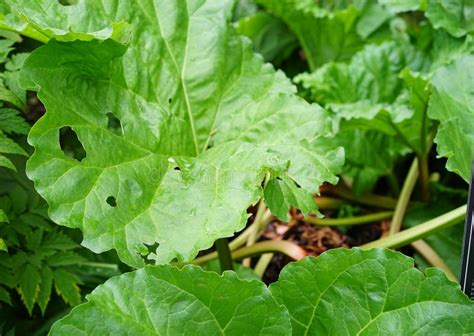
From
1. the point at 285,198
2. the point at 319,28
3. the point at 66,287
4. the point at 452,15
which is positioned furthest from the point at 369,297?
the point at 319,28

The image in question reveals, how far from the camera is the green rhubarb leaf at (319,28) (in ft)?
5.74

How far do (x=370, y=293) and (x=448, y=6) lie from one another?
746 millimetres

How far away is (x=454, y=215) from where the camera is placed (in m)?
1.23

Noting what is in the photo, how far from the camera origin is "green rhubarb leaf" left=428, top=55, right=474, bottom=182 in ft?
3.56

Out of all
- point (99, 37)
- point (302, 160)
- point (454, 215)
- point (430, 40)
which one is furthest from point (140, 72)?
point (430, 40)

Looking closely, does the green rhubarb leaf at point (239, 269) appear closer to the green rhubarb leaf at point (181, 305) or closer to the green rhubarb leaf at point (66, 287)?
the green rhubarb leaf at point (66, 287)

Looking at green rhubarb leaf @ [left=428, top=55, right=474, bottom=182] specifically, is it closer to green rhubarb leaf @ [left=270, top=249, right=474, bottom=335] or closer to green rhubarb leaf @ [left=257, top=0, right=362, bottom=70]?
green rhubarb leaf @ [left=270, top=249, right=474, bottom=335]

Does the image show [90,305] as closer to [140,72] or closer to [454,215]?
[140,72]

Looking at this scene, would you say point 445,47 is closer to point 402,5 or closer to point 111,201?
point 402,5

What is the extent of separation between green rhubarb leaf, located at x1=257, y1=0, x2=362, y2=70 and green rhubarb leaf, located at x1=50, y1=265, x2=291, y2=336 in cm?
97

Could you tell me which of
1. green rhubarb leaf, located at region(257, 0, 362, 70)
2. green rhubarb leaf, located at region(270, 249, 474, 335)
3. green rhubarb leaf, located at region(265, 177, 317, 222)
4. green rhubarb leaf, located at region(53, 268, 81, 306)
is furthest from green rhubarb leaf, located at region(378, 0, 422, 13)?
green rhubarb leaf, located at region(53, 268, 81, 306)

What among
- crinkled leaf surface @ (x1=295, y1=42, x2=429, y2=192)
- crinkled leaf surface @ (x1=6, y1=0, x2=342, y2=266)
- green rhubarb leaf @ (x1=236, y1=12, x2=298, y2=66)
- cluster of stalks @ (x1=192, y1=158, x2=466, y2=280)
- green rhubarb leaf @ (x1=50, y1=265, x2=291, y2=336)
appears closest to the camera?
green rhubarb leaf @ (x1=50, y1=265, x2=291, y2=336)

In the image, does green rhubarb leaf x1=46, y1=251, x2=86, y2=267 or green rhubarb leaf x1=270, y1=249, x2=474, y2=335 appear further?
green rhubarb leaf x1=46, y1=251, x2=86, y2=267

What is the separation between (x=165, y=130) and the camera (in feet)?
3.78
